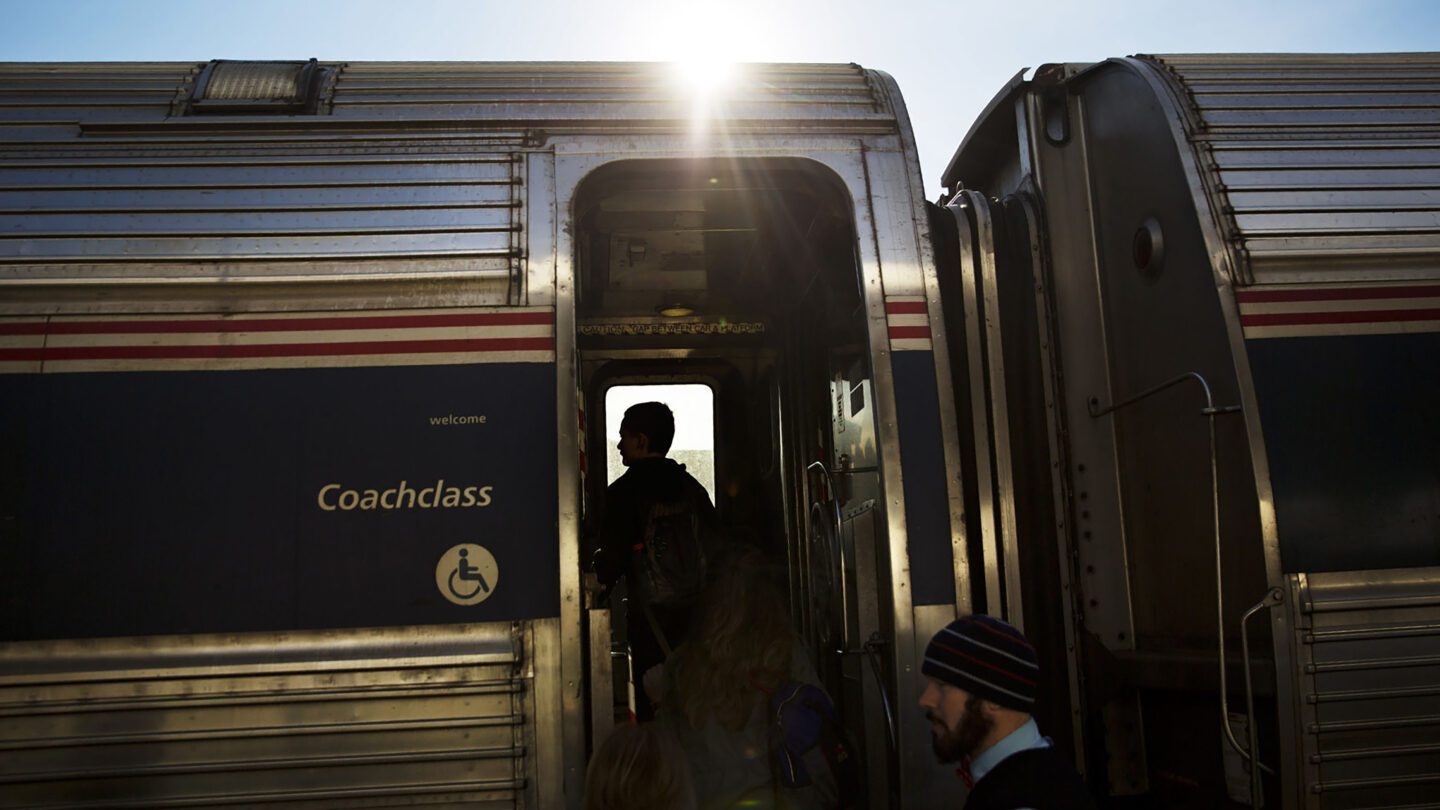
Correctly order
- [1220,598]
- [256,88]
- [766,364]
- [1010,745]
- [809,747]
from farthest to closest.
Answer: [766,364] < [256,88] < [1220,598] < [809,747] < [1010,745]

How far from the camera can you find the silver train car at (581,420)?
130 inches

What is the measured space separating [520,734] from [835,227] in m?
2.50

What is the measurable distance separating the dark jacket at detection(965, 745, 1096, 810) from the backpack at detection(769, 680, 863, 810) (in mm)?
1081

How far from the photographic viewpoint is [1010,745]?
2.23 m

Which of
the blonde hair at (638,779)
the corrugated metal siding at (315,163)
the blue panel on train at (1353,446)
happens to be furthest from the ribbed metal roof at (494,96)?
the blonde hair at (638,779)

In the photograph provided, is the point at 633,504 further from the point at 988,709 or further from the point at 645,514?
the point at 988,709

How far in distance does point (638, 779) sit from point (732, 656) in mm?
793

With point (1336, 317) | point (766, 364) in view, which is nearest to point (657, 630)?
point (766, 364)

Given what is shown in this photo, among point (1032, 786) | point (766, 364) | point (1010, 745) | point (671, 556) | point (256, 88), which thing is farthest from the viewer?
point (766, 364)

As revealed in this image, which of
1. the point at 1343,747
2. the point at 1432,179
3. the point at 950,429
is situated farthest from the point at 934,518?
the point at 1432,179

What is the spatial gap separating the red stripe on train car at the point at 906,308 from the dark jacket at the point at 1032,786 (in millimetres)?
1846

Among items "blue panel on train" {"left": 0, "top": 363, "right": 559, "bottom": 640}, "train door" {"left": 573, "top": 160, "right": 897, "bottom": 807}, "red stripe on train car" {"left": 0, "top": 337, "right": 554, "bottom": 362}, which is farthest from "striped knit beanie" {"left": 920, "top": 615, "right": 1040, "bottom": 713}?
"red stripe on train car" {"left": 0, "top": 337, "right": 554, "bottom": 362}

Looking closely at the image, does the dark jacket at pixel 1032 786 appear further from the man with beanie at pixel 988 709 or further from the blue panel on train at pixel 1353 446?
the blue panel on train at pixel 1353 446

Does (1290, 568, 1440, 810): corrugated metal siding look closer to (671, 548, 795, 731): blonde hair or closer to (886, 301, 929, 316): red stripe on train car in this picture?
(886, 301, 929, 316): red stripe on train car
